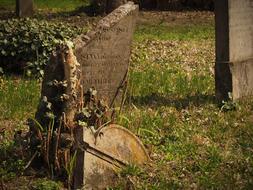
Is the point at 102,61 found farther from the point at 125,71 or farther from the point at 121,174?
the point at 121,174

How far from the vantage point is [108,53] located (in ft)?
20.9

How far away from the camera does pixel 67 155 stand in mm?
5312

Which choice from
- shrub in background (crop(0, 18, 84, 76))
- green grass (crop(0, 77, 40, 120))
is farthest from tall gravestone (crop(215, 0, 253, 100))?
shrub in background (crop(0, 18, 84, 76))

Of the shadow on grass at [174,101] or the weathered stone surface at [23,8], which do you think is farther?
the weathered stone surface at [23,8]

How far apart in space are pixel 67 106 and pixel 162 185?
1070 mm

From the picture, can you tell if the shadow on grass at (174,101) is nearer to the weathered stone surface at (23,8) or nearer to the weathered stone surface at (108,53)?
the weathered stone surface at (108,53)

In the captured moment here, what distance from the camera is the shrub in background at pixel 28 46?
29.8ft

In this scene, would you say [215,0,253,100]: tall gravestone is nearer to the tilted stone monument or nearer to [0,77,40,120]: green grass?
the tilted stone monument

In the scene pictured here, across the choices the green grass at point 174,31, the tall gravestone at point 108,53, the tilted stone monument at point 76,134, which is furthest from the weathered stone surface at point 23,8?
the tilted stone monument at point 76,134

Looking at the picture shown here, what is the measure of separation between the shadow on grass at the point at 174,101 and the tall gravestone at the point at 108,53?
3.01 feet

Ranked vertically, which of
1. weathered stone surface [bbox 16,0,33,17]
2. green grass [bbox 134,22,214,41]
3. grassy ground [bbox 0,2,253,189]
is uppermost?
weathered stone surface [bbox 16,0,33,17]

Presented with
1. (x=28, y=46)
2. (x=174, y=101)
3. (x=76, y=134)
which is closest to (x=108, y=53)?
(x=76, y=134)

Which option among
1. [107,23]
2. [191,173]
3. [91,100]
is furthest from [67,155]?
[107,23]

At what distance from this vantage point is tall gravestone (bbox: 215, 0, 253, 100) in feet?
23.3
